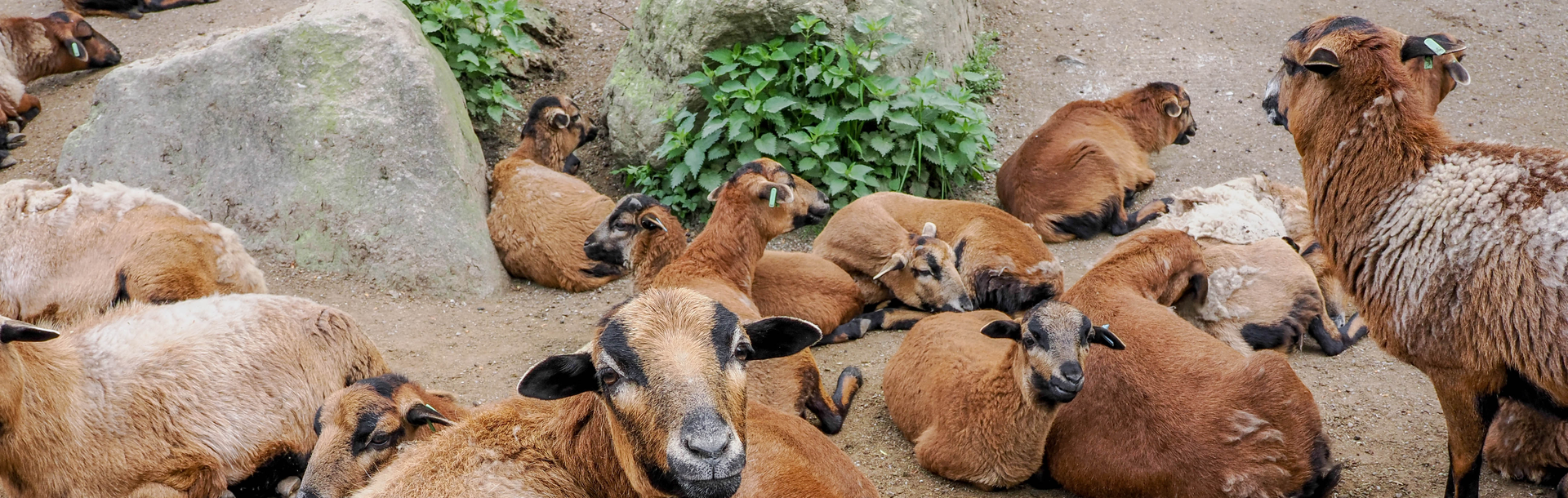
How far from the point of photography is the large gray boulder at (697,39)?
9883 mm

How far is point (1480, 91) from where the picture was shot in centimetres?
1115

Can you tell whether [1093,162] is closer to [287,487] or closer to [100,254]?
[287,487]

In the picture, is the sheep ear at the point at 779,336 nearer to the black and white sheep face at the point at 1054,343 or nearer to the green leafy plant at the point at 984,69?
the black and white sheep face at the point at 1054,343

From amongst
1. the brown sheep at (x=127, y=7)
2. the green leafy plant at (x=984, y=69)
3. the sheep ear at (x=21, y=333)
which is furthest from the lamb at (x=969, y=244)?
the brown sheep at (x=127, y=7)

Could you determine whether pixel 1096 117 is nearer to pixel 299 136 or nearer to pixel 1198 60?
pixel 1198 60

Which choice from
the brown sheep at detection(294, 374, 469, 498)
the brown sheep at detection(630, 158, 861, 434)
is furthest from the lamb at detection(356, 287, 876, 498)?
the brown sheep at detection(630, 158, 861, 434)

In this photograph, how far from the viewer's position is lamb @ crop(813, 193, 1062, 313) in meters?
8.45

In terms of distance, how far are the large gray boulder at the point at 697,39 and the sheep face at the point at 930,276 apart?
238 centimetres

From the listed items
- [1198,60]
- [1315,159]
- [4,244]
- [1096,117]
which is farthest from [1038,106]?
[4,244]

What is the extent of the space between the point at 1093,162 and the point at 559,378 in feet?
24.2

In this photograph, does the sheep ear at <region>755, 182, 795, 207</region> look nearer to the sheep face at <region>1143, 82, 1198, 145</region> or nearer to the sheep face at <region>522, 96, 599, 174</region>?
the sheep face at <region>522, 96, 599, 174</region>

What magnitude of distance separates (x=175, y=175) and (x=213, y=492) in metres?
4.94

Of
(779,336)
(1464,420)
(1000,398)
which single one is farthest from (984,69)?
(779,336)

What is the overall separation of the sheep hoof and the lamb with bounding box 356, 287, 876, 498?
1631mm
